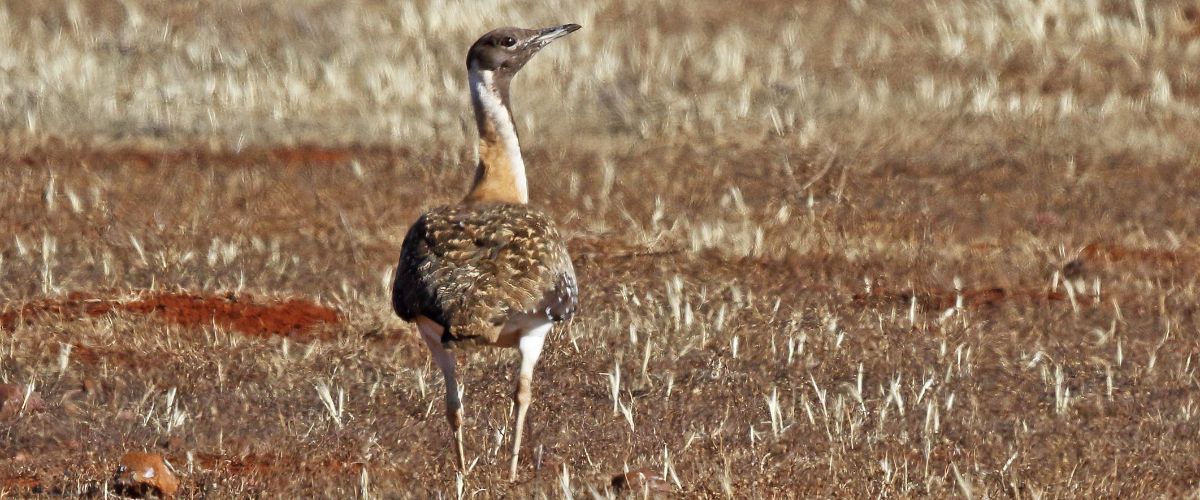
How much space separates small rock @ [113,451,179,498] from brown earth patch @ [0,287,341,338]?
2.24 metres

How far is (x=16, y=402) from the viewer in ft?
21.6

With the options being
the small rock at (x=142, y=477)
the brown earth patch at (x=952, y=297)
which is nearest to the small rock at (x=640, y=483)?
the small rock at (x=142, y=477)

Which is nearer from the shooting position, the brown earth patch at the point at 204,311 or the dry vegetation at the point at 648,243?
the dry vegetation at the point at 648,243

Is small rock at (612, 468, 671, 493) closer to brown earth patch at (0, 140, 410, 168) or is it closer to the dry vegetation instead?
the dry vegetation

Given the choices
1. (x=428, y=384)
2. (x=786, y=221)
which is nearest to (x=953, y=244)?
(x=786, y=221)

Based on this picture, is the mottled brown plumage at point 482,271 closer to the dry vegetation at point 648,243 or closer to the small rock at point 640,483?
the dry vegetation at point 648,243

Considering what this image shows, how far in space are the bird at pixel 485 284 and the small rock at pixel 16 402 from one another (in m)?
1.41

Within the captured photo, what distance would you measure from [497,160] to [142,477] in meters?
2.04

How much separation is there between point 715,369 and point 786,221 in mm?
2814

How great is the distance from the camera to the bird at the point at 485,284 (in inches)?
230

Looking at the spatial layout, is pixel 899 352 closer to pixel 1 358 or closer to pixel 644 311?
pixel 644 311

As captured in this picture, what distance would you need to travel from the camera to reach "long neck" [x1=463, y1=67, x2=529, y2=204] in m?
6.88

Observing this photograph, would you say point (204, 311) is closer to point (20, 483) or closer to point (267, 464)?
point (267, 464)

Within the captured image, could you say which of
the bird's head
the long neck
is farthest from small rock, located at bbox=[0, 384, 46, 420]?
the bird's head
